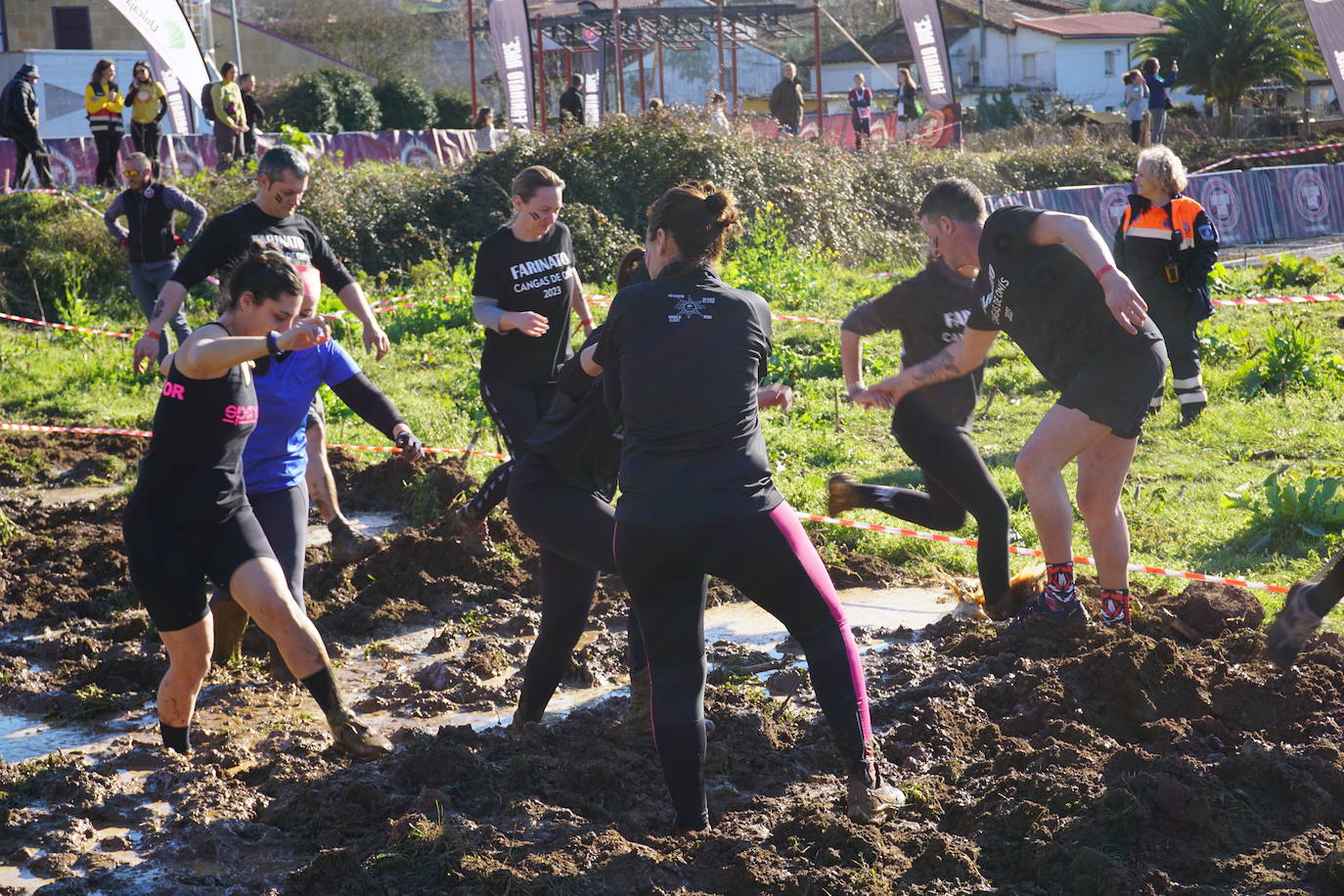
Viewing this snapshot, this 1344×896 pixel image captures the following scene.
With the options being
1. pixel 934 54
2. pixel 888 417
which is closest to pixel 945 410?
pixel 888 417

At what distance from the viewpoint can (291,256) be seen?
6719 millimetres

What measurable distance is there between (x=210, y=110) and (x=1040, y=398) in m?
14.2

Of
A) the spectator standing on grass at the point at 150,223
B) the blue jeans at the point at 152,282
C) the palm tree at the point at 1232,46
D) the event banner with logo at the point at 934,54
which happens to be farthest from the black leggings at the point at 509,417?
the palm tree at the point at 1232,46

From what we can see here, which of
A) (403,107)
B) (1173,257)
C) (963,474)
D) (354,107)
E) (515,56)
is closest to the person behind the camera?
(963,474)

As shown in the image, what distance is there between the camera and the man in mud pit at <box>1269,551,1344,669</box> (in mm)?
4781

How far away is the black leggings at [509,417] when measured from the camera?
21.0 ft

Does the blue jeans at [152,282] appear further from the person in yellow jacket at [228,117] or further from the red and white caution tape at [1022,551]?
the person in yellow jacket at [228,117]

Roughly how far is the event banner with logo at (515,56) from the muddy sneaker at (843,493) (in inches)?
758

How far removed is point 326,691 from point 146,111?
54.2ft

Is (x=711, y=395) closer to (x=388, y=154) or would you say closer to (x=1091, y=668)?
(x=1091, y=668)

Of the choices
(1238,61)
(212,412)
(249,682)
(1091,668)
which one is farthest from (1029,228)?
(1238,61)

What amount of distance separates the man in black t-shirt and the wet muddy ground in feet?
1.23

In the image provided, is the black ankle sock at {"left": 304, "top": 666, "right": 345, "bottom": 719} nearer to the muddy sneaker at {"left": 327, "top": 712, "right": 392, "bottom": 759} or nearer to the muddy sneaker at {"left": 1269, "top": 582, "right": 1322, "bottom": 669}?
the muddy sneaker at {"left": 327, "top": 712, "right": 392, "bottom": 759}

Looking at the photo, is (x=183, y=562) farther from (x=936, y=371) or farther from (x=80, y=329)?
(x=80, y=329)
